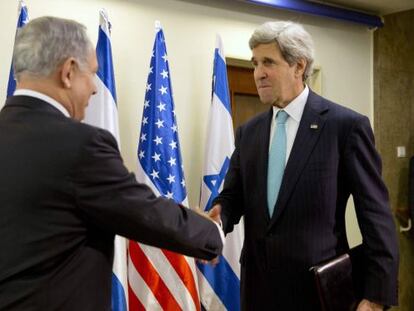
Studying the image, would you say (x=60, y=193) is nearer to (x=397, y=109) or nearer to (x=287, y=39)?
(x=287, y=39)

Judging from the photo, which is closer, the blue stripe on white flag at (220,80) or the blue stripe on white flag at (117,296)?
the blue stripe on white flag at (117,296)

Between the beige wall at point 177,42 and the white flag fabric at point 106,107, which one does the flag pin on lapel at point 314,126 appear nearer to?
the white flag fabric at point 106,107

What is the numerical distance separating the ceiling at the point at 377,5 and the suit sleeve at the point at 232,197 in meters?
2.07

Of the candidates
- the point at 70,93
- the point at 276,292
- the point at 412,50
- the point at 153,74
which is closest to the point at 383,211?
the point at 276,292

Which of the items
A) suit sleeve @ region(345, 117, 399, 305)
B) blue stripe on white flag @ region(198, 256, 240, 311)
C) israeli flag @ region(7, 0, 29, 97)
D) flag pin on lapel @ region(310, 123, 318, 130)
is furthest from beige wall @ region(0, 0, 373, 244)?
suit sleeve @ region(345, 117, 399, 305)

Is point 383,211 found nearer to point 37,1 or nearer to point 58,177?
point 58,177

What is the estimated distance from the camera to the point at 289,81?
1761mm

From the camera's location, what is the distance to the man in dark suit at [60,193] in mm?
1034

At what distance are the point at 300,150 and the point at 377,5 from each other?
2.51m

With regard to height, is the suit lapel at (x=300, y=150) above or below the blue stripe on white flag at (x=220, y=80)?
below

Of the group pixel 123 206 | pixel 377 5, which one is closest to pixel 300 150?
pixel 123 206

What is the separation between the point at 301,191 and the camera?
1.62 m

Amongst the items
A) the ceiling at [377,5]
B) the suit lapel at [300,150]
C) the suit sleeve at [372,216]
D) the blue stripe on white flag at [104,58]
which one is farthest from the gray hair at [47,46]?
the ceiling at [377,5]

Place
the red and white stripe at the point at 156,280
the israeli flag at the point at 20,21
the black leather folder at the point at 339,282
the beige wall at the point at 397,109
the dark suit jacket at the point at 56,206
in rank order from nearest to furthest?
the dark suit jacket at the point at 56,206, the black leather folder at the point at 339,282, the israeli flag at the point at 20,21, the red and white stripe at the point at 156,280, the beige wall at the point at 397,109
